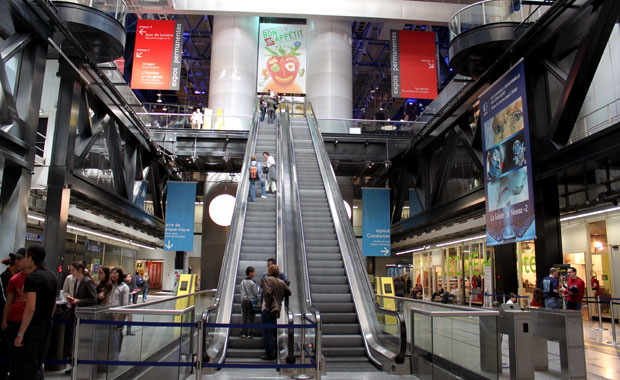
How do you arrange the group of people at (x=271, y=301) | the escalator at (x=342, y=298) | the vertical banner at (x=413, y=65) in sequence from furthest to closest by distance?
the vertical banner at (x=413, y=65), the escalator at (x=342, y=298), the group of people at (x=271, y=301)

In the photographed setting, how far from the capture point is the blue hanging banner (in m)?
19.5

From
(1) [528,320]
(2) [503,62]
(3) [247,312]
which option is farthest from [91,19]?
(1) [528,320]

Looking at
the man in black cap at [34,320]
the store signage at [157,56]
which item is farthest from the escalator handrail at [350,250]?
the store signage at [157,56]

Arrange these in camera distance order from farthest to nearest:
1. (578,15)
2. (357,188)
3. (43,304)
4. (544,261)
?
(357,188) → (544,261) → (578,15) → (43,304)

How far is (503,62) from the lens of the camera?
509 inches

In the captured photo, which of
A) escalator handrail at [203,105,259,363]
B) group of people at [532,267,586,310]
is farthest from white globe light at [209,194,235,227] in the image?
group of people at [532,267,586,310]

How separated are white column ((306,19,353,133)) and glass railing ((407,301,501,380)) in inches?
893

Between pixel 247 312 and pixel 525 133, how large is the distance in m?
7.47

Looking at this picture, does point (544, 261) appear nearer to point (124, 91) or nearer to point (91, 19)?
point (91, 19)

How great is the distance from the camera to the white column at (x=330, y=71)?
29031mm

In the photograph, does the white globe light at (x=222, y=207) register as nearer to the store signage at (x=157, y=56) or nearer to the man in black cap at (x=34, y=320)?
the store signage at (x=157, y=56)

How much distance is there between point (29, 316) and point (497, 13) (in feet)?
41.8

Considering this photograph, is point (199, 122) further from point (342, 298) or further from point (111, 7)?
Result: point (342, 298)

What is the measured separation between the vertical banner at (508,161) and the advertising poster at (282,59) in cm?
1385
